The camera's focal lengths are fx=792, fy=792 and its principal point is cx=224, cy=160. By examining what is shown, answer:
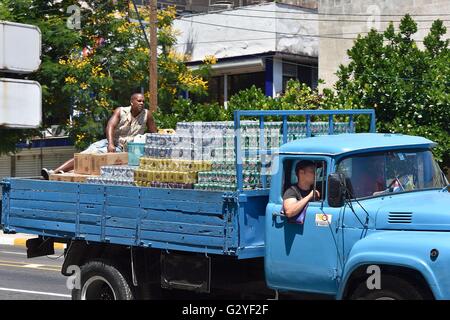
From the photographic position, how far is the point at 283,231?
734cm

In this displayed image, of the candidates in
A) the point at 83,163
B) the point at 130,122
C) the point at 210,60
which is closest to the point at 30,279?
the point at 130,122

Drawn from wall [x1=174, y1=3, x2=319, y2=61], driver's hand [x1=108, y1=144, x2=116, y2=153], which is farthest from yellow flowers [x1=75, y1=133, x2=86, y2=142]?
driver's hand [x1=108, y1=144, x2=116, y2=153]

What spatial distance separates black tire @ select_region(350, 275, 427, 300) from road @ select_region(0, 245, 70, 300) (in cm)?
579

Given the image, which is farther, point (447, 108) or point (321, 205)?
point (447, 108)

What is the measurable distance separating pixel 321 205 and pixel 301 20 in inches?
794

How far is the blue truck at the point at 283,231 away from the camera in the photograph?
659 centimetres

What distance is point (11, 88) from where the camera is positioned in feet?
23.2

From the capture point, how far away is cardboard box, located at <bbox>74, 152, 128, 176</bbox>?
959 cm

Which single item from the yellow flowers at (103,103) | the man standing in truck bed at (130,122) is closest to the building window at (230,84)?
the yellow flowers at (103,103)

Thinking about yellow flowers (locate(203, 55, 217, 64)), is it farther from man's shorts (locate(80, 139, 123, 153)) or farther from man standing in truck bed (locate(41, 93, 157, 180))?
man's shorts (locate(80, 139, 123, 153))

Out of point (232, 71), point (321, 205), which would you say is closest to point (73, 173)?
point (321, 205)

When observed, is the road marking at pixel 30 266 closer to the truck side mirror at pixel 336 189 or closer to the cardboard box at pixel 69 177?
the cardboard box at pixel 69 177
